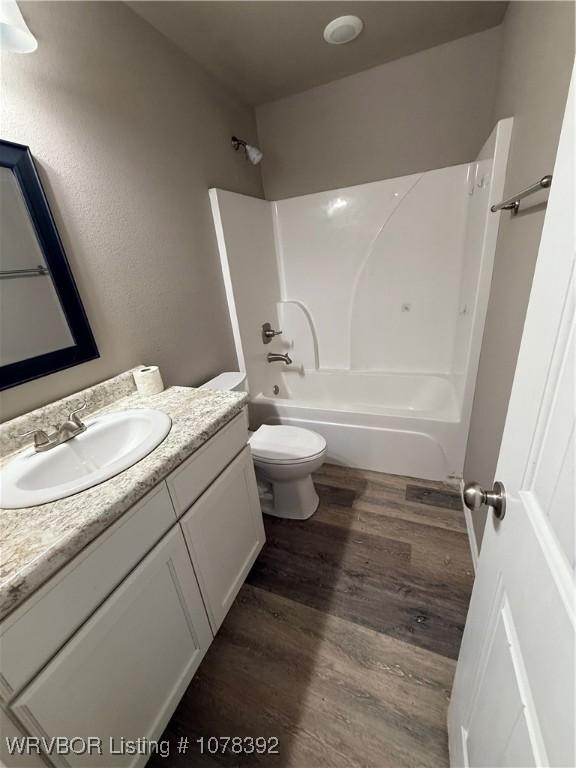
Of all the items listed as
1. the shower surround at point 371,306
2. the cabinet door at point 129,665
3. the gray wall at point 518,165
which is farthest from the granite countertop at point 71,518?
the shower surround at point 371,306

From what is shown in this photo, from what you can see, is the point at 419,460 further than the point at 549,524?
Yes

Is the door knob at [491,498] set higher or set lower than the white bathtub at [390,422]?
higher

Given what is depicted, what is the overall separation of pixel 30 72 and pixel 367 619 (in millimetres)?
2288

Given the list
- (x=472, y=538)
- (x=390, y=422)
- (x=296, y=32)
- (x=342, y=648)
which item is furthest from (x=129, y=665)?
(x=296, y=32)

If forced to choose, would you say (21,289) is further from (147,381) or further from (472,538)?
(472,538)

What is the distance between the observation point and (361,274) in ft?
7.70

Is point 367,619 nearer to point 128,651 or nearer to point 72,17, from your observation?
point 128,651

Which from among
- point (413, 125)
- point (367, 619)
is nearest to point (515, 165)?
point (413, 125)

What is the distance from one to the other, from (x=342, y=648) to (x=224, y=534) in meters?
0.62

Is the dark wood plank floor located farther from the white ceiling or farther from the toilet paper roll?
the white ceiling

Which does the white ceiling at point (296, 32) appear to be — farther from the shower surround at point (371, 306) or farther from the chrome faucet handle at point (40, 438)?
the chrome faucet handle at point (40, 438)

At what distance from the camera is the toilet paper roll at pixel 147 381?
4.31ft

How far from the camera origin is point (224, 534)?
1168mm

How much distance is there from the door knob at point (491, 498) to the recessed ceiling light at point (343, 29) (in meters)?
2.10
